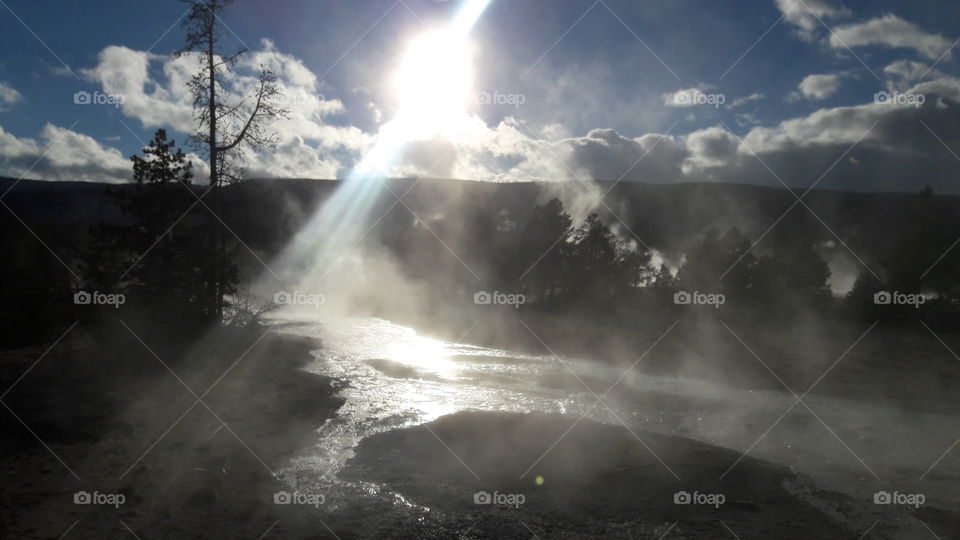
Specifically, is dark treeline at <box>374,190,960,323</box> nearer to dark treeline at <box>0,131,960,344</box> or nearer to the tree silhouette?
dark treeline at <box>0,131,960,344</box>

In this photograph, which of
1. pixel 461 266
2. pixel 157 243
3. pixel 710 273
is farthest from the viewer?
pixel 461 266

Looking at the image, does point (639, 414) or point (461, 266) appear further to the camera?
point (461, 266)

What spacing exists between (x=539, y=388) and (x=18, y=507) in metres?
13.2

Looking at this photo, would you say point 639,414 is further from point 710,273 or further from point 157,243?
point 710,273

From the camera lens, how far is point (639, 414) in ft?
48.1

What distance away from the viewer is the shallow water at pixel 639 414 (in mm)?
10180

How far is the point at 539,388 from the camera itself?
1741 centimetres

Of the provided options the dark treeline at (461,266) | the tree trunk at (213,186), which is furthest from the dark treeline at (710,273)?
the tree trunk at (213,186)

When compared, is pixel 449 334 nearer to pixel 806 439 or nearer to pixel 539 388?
pixel 539 388

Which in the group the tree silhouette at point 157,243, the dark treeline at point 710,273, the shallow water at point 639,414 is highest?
the dark treeline at point 710,273

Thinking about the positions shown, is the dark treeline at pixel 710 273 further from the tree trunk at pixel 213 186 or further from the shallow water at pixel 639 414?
the tree trunk at pixel 213 186

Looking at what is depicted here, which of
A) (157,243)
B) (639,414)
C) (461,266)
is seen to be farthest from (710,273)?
(157,243)

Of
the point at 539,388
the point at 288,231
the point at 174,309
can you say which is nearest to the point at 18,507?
the point at 174,309

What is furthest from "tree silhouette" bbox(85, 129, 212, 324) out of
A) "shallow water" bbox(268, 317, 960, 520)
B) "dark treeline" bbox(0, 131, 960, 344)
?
"shallow water" bbox(268, 317, 960, 520)
